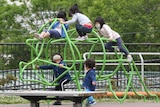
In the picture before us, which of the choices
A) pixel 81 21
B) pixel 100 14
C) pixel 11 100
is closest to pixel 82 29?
pixel 81 21

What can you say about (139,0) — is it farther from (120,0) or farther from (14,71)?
(14,71)

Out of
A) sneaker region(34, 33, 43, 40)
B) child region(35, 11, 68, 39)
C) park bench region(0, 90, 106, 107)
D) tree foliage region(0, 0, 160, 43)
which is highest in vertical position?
tree foliage region(0, 0, 160, 43)

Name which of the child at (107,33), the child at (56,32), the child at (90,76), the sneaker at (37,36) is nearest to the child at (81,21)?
the child at (56,32)

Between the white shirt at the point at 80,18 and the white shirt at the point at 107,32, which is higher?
the white shirt at the point at 80,18

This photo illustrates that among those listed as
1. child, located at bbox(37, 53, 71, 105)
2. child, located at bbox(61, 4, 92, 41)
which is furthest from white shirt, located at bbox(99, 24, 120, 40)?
child, located at bbox(37, 53, 71, 105)

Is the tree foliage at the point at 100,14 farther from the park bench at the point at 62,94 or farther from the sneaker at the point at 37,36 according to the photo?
the park bench at the point at 62,94

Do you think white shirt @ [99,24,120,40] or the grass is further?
the grass

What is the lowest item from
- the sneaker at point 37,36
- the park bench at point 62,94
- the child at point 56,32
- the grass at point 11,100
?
the grass at point 11,100

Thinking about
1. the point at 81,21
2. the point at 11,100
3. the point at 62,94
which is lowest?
the point at 11,100

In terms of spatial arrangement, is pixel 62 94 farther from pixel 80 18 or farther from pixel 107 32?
pixel 107 32

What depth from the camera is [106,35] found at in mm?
11898

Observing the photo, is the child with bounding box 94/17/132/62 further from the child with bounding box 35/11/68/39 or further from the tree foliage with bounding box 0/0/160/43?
the tree foliage with bounding box 0/0/160/43

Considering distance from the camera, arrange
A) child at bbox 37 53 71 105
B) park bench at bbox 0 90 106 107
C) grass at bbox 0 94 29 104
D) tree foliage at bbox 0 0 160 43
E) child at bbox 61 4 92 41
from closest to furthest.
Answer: park bench at bbox 0 90 106 107 < child at bbox 61 4 92 41 < child at bbox 37 53 71 105 < grass at bbox 0 94 29 104 < tree foliage at bbox 0 0 160 43

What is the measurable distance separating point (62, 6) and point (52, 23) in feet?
Result: 47.6
